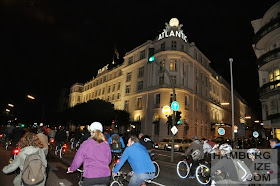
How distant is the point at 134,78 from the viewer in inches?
1730

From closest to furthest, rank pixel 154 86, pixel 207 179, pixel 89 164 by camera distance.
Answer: pixel 89 164 < pixel 207 179 < pixel 154 86

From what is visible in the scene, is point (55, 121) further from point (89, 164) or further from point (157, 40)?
point (89, 164)

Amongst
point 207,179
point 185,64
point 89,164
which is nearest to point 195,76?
point 185,64

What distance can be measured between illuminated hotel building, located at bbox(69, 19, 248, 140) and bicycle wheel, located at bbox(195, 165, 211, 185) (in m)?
24.8

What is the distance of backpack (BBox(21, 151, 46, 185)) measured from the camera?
124 inches

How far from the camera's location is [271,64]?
2466cm

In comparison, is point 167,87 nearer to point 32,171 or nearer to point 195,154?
point 195,154

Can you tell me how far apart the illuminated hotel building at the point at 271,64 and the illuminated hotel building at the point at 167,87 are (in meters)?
13.5

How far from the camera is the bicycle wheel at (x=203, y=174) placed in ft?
25.1

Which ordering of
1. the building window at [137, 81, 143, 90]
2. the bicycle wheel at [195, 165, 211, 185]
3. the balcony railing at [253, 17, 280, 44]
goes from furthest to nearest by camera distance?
the building window at [137, 81, 143, 90] → the balcony railing at [253, 17, 280, 44] → the bicycle wheel at [195, 165, 211, 185]

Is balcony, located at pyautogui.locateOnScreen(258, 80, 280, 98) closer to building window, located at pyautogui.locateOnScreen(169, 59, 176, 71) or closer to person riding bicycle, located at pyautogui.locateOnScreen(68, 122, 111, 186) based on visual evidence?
building window, located at pyautogui.locateOnScreen(169, 59, 176, 71)

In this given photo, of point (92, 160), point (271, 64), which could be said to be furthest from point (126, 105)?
point (92, 160)

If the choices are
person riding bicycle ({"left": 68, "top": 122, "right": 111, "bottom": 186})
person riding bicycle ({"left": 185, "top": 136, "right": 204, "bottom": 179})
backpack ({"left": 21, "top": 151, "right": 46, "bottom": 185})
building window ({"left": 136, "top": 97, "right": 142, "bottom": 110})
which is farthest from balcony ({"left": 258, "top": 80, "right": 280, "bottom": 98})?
backpack ({"left": 21, "top": 151, "right": 46, "bottom": 185})

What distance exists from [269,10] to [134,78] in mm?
26937
